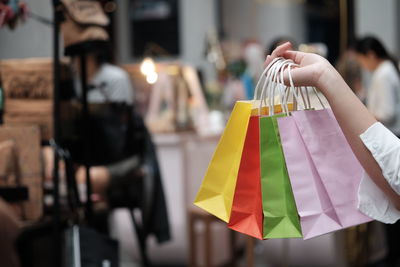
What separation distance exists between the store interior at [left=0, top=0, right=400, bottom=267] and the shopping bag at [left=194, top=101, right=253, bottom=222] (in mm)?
1070

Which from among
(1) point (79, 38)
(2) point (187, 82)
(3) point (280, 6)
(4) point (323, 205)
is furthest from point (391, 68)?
(3) point (280, 6)

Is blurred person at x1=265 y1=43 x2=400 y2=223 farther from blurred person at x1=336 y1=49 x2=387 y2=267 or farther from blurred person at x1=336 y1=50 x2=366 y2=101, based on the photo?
blurred person at x1=336 y1=50 x2=366 y2=101

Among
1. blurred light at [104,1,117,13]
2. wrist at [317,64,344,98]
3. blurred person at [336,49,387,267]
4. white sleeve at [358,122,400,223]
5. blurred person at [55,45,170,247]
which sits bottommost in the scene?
blurred person at [336,49,387,267]

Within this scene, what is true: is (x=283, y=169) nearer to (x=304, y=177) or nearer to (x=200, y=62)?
(x=304, y=177)

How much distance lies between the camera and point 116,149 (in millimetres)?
3648

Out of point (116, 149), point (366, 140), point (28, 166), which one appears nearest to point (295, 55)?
point (366, 140)

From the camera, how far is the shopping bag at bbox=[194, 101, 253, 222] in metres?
1.57

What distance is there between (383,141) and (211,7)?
33.8ft

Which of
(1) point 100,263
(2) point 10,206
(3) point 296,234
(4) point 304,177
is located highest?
(4) point 304,177

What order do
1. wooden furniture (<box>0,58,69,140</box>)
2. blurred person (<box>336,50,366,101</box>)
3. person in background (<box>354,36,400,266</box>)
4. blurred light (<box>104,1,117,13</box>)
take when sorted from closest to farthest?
wooden furniture (<box>0,58,69,140</box>), blurred light (<box>104,1,117,13</box>), person in background (<box>354,36,400,266</box>), blurred person (<box>336,50,366,101</box>)

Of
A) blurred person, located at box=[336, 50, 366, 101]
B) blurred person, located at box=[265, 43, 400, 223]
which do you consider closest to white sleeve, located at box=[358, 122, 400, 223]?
blurred person, located at box=[265, 43, 400, 223]

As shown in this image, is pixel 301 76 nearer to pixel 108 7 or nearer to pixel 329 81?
pixel 329 81

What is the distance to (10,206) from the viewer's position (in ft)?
8.19

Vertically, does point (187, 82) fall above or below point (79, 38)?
below
